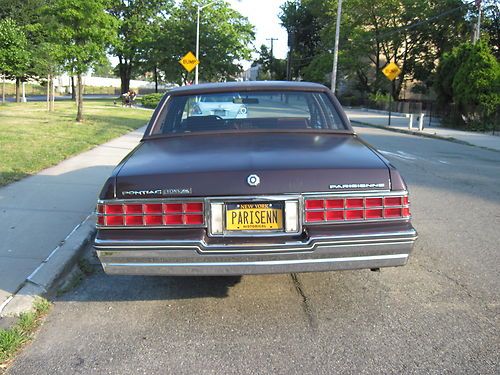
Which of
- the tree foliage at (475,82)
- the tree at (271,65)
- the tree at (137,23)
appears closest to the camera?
→ the tree foliage at (475,82)

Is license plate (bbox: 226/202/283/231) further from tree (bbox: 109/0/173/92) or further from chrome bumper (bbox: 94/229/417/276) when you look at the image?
tree (bbox: 109/0/173/92)

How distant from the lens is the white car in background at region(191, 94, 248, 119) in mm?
4867

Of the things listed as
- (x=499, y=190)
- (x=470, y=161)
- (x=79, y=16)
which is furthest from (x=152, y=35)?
(x=499, y=190)

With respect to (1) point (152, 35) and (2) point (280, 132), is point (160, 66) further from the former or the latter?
(2) point (280, 132)

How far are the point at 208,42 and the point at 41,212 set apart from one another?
4195 cm

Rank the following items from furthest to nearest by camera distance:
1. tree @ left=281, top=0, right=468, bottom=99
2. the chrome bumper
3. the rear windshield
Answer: tree @ left=281, top=0, right=468, bottom=99 < the rear windshield < the chrome bumper

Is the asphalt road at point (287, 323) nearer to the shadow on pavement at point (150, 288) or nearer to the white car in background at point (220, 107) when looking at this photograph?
the shadow on pavement at point (150, 288)

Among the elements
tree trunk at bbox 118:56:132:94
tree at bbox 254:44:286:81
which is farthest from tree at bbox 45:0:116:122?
tree at bbox 254:44:286:81

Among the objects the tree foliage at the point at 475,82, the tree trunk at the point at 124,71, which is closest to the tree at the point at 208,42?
the tree trunk at the point at 124,71

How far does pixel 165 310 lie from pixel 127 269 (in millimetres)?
618

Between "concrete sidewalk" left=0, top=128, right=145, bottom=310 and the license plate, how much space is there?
194 cm

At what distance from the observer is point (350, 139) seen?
4.36 meters

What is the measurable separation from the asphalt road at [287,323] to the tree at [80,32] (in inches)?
553

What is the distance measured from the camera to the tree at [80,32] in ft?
53.5
